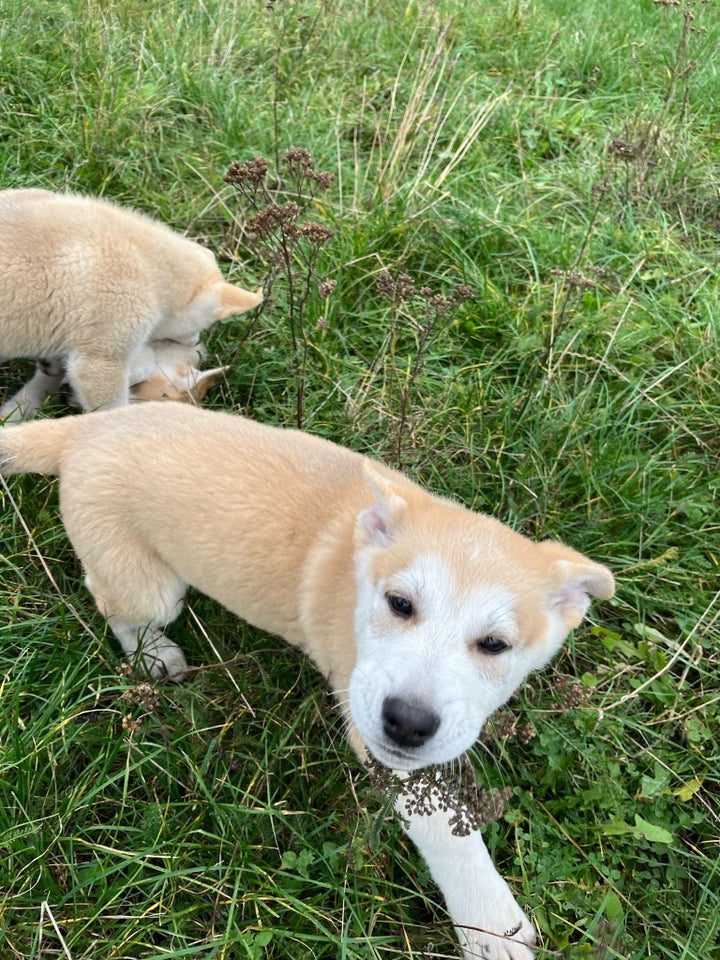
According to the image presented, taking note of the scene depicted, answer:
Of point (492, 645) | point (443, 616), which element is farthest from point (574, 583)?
point (443, 616)

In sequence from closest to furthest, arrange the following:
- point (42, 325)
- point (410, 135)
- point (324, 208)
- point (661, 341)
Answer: point (42, 325) < point (661, 341) < point (324, 208) < point (410, 135)

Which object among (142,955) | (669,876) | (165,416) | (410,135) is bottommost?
(142,955)

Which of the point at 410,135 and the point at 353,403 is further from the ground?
the point at 410,135

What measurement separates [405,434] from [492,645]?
1.81 m

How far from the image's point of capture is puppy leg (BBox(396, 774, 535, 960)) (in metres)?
2.55

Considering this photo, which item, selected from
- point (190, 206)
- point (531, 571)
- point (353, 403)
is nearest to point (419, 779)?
point (531, 571)

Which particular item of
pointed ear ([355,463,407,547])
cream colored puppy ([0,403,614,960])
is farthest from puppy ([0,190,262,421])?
pointed ear ([355,463,407,547])

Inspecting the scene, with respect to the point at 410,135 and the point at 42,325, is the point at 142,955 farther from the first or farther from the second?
the point at 410,135

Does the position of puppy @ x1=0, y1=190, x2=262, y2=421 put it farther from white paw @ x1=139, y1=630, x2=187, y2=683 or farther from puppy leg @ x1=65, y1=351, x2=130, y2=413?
white paw @ x1=139, y1=630, x2=187, y2=683

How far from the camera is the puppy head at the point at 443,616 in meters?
2.04

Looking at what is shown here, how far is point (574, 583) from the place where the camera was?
240cm

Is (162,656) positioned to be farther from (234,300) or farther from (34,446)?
(234,300)

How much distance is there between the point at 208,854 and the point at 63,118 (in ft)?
15.3

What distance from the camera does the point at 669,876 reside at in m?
2.81
